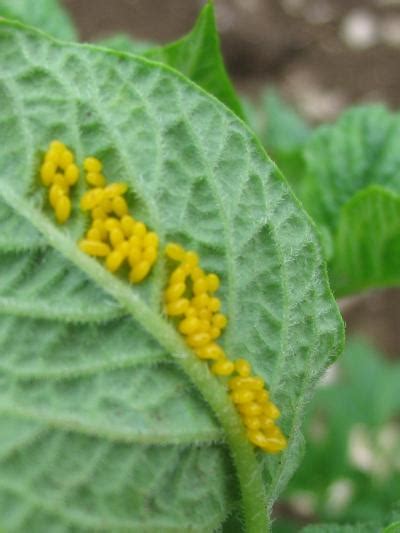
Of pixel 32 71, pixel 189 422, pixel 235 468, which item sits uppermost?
pixel 32 71

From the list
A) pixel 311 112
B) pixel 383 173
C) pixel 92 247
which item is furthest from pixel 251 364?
pixel 311 112

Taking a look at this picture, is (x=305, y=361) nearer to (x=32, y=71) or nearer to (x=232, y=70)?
(x=32, y=71)

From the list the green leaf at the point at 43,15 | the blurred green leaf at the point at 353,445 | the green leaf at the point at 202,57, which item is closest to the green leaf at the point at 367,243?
the green leaf at the point at 202,57

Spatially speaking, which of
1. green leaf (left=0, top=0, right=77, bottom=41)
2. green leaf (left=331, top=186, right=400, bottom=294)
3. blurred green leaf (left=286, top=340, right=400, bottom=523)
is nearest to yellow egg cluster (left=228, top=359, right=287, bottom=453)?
green leaf (left=331, top=186, right=400, bottom=294)

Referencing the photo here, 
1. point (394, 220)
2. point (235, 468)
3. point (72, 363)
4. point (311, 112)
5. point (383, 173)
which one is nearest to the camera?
point (72, 363)

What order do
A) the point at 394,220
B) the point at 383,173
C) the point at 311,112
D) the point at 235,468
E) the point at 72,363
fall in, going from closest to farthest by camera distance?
the point at 72,363 → the point at 235,468 → the point at 394,220 → the point at 383,173 → the point at 311,112

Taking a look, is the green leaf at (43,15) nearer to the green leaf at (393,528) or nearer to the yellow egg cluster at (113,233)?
the yellow egg cluster at (113,233)
